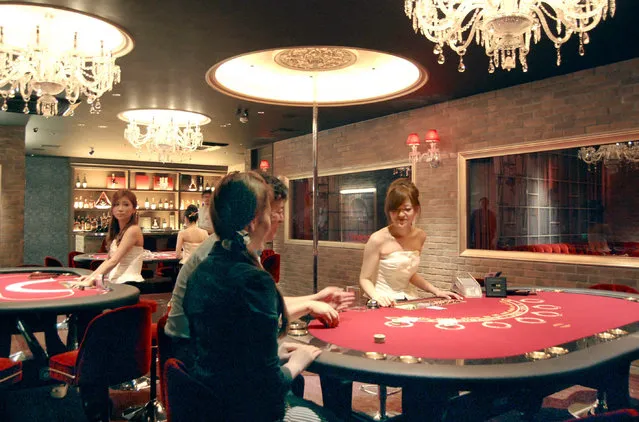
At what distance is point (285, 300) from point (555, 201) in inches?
178

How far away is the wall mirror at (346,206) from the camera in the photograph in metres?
8.12

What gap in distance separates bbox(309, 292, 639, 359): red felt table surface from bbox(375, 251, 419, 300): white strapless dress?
26.5 inches

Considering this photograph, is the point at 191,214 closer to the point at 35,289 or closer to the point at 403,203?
the point at 35,289

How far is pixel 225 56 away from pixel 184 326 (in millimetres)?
3664

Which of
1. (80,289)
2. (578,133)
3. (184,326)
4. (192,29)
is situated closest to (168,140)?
(192,29)

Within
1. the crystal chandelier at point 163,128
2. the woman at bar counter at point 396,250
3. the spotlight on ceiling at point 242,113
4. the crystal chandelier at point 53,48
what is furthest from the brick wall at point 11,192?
the woman at bar counter at point 396,250

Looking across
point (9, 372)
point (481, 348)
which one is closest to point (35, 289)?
point (9, 372)

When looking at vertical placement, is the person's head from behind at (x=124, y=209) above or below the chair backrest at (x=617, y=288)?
above

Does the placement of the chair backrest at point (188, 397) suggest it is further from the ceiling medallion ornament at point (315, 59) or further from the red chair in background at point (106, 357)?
the ceiling medallion ornament at point (315, 59)

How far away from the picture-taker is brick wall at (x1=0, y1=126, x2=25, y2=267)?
8672 millimetres

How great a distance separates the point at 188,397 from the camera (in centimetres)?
150

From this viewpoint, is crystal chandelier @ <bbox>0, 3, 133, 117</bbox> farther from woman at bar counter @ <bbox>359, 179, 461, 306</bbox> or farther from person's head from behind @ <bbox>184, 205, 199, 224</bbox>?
woman at bar counter @ <bbox>359, 179, 461, 306</bbox>

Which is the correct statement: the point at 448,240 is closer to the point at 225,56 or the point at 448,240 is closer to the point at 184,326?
the point at 225,56

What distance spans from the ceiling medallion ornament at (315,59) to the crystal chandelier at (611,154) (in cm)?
272
